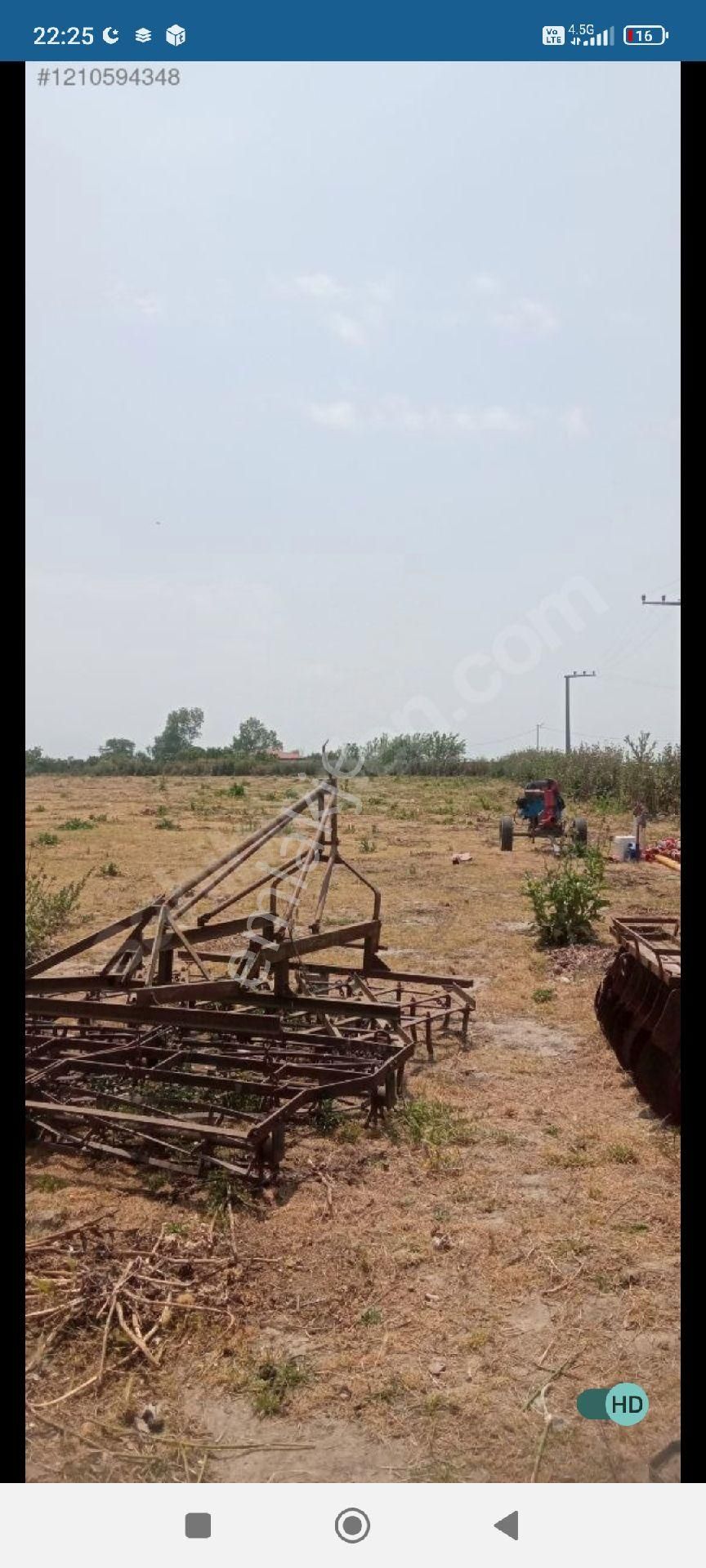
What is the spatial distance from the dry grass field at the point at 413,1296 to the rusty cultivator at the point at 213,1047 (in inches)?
10.7

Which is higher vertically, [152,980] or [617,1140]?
[152,980]

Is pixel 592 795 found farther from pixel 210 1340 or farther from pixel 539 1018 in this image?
pixel 210 1340

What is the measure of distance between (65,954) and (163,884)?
9185mm

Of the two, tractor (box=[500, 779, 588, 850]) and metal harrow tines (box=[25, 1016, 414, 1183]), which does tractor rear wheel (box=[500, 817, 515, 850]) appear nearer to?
tractor (box=[500, 779, 588, 850])

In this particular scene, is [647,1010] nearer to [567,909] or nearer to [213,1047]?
[213,1047]

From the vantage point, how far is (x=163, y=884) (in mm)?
15531

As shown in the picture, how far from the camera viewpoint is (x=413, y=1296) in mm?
4031
